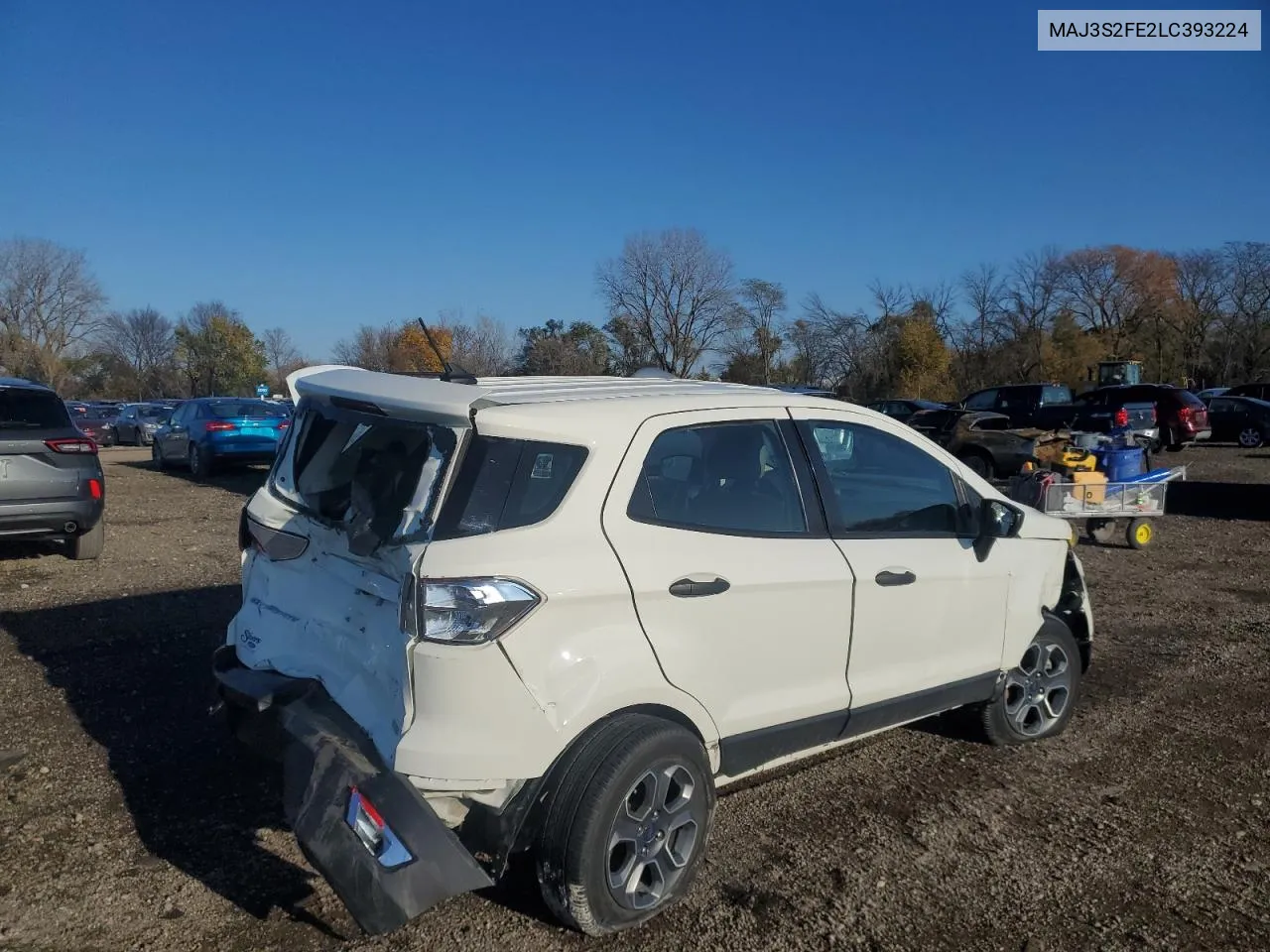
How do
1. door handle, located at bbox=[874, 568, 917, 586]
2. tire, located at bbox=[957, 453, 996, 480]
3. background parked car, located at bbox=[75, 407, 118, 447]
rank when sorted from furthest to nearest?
background parked car, located at bbox=[75, 407, 118, 447] < tire, located at bbox=[957, 453, 996, 480] < door handle, located at bbox=[874, 568, 917, 586]

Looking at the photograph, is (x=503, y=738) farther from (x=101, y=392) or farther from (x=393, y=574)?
(x=101, y=392)

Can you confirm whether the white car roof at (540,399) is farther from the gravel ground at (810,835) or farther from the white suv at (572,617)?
the gravel ground at (810,835)

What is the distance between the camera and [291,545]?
141 inches

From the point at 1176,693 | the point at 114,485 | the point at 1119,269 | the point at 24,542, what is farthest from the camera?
the point at 1119,269

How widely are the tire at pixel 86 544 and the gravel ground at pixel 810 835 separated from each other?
3.14 meters

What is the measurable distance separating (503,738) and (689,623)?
0.73 meters

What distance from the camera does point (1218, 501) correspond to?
14.1 m

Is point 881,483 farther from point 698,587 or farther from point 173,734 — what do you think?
point 173,734

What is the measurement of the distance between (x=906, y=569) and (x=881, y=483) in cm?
40

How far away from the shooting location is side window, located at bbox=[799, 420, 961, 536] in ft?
12.6

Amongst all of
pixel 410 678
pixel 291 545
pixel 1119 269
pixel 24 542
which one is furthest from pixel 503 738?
pixel 1119 269

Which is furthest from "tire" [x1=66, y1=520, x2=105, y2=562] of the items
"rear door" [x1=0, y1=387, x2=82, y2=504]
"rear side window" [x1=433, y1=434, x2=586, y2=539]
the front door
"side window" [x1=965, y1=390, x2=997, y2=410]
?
"side window" [x1=965, y1=390, x2=997, y2=410]

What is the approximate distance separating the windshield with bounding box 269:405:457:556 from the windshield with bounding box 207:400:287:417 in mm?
15646

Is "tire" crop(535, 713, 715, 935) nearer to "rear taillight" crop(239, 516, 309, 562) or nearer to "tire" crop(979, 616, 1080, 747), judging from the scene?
"rear taillight" crop(239, 516, 309, 562)
